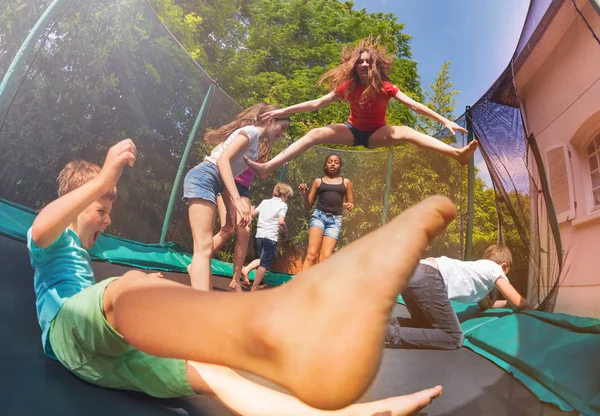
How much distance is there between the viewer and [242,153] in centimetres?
64

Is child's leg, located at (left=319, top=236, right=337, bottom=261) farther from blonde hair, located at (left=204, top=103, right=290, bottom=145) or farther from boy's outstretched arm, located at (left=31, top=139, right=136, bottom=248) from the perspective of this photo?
boy's outstretched arm, located at (left=31, top=139, right=136, bottom=248)

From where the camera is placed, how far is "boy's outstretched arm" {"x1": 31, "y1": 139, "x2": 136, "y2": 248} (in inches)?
13.6

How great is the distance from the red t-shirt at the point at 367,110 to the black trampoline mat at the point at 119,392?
0.37m

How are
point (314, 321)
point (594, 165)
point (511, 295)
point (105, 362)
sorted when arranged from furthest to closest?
point (511, 295) → point (594, 165) → point (105, 362) → point (314, 321)

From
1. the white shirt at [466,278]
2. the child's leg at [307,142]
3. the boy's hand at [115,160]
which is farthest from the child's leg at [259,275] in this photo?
the boy's hand at [115,160]

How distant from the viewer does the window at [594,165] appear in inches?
16.7

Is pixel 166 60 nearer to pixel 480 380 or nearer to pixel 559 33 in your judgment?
pixel 559 33

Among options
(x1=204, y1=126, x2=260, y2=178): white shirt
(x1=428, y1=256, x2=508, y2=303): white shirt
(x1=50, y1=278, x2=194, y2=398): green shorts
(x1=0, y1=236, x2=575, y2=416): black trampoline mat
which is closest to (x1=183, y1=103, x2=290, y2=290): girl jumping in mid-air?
(x1=204, y1=126, x2=260, y2=178): white shirt

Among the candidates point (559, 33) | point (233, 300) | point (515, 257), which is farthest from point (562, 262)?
point (233, 300)

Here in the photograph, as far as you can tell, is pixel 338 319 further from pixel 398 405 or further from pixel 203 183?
pixel 203 183

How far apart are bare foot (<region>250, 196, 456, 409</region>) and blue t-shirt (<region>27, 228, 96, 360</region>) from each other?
11.1 inches

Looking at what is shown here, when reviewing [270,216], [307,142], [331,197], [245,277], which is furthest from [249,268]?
[307,142]

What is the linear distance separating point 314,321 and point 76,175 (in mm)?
465

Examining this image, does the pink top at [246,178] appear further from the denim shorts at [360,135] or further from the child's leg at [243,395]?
the child's leg at [243,395]
